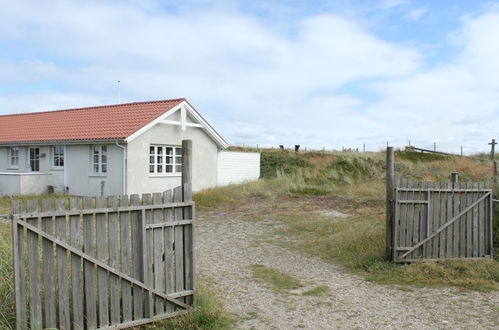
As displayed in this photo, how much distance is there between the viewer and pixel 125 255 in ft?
17.6

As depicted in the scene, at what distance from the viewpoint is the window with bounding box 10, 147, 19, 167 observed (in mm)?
23125

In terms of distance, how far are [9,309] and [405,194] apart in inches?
268

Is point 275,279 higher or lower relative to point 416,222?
lower

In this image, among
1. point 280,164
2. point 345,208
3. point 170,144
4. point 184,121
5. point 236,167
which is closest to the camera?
point 345,208

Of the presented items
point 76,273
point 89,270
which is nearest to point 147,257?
point 89,270

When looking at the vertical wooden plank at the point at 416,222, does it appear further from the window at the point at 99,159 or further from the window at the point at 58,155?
the window at the point at 58,155

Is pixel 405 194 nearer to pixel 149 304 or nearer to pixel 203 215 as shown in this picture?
pixel 149 304

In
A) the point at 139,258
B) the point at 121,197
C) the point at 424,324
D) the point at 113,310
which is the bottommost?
the point at 424,324

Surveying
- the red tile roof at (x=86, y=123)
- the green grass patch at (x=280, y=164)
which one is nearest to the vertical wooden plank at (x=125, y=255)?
the red tile roof at (x=86, y=123)

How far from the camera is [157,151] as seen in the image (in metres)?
20.4

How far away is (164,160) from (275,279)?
44.4 ft

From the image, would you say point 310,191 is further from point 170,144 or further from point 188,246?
point 188,246

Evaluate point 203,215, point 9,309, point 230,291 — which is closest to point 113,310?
point 9,309

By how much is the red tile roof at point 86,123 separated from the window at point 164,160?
1.52 metres
